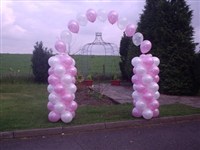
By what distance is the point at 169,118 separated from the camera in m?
9.07

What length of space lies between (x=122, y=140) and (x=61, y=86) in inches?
81.5

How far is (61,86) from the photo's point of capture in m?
8.39

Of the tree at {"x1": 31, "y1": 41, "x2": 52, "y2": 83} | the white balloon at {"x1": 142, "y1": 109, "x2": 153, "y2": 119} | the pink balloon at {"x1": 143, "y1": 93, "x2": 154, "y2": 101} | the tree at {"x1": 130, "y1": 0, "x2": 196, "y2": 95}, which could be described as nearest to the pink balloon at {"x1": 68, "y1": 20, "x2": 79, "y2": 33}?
the pink balloon at {"x1": 143, "y1": 93, "x2": 154, "y2": 101}

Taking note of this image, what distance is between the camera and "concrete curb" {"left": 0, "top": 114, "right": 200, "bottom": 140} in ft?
25.2

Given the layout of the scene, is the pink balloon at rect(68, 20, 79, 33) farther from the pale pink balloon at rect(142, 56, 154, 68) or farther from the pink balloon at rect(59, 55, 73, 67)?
the pale pink balloon at rect(142, 56, 154, 68)

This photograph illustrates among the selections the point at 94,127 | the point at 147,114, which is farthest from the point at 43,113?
the point at 147,114

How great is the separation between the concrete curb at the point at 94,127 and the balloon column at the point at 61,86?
0.43 metres

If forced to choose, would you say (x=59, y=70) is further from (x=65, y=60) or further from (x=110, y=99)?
(x=110, y=99)

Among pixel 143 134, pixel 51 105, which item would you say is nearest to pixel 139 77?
pixel 143 134

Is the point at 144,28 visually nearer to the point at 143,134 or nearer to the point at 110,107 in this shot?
the point at 110,107

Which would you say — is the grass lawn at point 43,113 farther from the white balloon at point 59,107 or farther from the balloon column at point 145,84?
the balloon column at point 145,84

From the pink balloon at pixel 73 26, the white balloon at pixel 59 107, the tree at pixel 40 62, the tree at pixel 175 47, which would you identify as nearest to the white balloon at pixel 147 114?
the white balloon at pixel 59 107

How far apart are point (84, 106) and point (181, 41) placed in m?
5.44

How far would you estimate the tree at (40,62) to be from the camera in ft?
60.7
